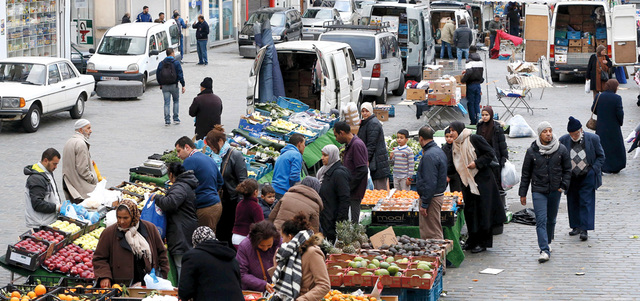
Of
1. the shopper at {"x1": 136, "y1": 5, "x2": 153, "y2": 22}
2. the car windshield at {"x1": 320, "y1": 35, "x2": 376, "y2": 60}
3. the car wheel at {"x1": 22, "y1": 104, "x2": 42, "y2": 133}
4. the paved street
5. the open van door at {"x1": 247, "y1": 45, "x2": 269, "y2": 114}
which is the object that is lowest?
the paved street

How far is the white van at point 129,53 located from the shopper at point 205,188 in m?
15.6

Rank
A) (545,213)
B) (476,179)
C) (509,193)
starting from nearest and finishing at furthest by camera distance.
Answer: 1. (545,213)
2. (476,179)
3. (509,193)

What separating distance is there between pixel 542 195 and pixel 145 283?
5.31 meters

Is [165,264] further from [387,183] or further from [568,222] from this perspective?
[568,222]

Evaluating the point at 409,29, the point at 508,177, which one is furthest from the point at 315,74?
the point at 409,29

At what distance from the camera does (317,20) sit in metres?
40.2

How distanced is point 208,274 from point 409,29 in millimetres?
21535

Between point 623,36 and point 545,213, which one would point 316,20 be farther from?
point 545,213

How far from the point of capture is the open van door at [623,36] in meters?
28.2

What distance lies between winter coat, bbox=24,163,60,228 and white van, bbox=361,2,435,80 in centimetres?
1832

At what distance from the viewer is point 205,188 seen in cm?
1016

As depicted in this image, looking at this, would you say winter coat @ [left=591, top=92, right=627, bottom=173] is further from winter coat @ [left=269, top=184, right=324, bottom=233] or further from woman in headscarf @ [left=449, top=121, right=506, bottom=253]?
winter coat @ [left=269, top=184, right=324, bottom=233]

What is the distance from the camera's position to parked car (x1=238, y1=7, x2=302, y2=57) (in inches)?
1411

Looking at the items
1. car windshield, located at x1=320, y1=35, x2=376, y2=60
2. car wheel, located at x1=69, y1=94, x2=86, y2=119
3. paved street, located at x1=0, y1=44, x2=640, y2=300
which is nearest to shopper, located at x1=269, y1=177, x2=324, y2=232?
paved street, located at x1=0, y1=44, x2=640, y2=300
